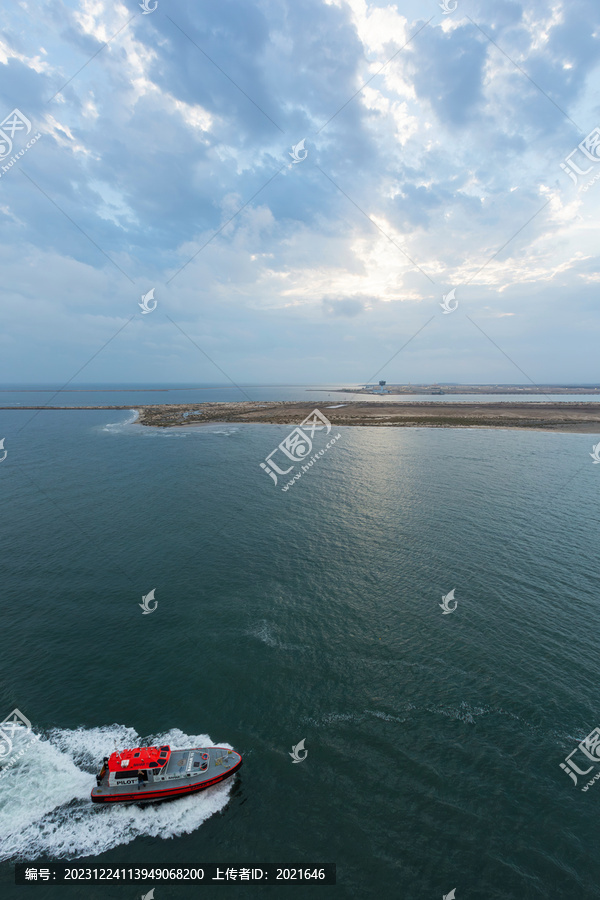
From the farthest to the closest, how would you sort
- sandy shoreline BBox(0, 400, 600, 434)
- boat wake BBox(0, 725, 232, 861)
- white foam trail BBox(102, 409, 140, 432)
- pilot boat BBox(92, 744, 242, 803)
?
sandy shoreline BBox(0, 400, 600, 434), white foam trail BBox(102, 409, 140, 432), pilot boat BBox(92, 744, 242, 803), boat wake BBox(0, 725, 232, 861)

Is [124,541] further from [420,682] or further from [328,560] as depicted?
[420,682]

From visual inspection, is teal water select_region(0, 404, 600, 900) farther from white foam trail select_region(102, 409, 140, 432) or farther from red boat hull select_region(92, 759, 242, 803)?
white foam trail select_region(102, 409, 140, 432)

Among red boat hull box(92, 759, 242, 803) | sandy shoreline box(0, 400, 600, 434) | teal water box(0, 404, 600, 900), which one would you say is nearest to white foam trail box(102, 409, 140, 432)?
sandy shoreline box(0, 400, 600, 434)

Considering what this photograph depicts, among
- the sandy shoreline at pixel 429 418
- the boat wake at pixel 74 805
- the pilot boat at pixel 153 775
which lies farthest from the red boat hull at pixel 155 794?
the sandy shoreline at pixel 429 418

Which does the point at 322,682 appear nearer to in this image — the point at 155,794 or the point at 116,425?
the point at 155,794

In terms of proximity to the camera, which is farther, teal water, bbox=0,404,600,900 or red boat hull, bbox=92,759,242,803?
red boat hull, bbox=92,759,242,803

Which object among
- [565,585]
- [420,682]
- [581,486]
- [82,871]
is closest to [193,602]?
[82,871]
